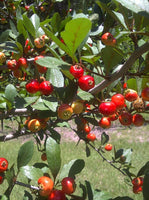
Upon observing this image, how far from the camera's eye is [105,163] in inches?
214

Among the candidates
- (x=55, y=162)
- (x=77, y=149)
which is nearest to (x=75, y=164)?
(x=55, y=162)

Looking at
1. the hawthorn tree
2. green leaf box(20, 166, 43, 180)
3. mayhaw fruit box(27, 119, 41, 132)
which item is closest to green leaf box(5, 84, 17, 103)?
the hawthorn tree

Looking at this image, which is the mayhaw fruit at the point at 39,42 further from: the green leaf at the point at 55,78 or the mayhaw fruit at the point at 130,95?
the mayhaw fruit at the point at 130,95

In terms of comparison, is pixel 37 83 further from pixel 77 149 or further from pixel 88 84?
pixel 77 149

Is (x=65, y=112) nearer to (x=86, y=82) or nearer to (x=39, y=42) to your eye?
(x=86, y=82)

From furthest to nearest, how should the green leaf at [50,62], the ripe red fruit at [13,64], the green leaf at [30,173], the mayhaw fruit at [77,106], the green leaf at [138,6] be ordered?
the ripe red fruit at [13,64], the green leaf at [30,173], the mayhaw fruit at [77,106], the green leaf at [50,62], the green leaf at [138,6]

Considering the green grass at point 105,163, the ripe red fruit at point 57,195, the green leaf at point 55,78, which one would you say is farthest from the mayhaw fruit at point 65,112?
the green grass at point 105,163

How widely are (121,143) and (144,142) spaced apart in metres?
0.60

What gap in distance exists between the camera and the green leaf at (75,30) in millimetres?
569

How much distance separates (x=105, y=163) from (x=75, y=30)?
5146mm

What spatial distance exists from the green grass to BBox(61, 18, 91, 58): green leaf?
270 centimetres

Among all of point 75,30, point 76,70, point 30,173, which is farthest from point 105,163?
point 75,30

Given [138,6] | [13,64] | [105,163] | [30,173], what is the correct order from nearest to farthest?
[138,6] < [30,173] < [13,64] < [105,163]

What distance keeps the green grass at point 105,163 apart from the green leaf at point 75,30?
270cm
